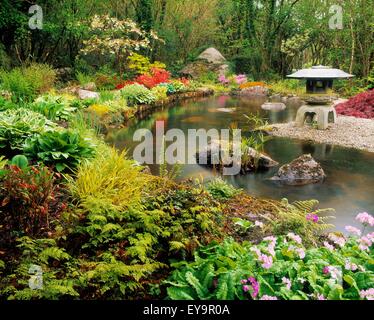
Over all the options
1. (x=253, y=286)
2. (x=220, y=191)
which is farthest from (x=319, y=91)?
(x=253, y=286)

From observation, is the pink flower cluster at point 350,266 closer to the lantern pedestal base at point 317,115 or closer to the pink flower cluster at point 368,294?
the pink flower cluster at point 368,294

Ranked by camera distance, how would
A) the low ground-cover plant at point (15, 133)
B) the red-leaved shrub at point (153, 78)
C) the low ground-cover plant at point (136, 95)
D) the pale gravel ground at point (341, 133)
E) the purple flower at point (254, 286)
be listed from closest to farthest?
the purple flower at point (254, 286) < the low ground-cover plant at point (15, 133) < the pale gravel ground at point (341, 133) < the low ground-cover plant at point (136, 95) < the red-leaved shrub at point (153, 78)

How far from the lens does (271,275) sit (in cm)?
265

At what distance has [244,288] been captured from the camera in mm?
2488

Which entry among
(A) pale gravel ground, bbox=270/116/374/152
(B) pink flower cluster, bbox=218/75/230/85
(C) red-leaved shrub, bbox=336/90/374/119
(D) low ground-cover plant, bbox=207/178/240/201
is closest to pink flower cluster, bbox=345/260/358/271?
(D) low ground-cover plant, bbox=207/178/240/201

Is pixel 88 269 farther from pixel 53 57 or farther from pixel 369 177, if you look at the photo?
pixel 53 57

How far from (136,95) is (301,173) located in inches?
335

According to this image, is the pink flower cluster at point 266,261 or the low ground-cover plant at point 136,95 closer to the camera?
the pink flower cluster at point 266,261

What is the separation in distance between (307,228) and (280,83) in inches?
657

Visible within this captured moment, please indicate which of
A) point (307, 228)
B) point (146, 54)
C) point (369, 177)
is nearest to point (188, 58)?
point (146, 54)

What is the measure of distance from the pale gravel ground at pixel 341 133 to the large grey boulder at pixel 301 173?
8.23 ft

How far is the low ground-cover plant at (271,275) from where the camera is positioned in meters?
2.52

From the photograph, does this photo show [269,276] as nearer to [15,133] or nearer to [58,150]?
[58,150]

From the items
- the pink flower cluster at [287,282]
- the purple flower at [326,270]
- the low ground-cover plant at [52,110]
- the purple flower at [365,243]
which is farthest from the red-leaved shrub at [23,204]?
the low ground-cover plant at [52,110]
